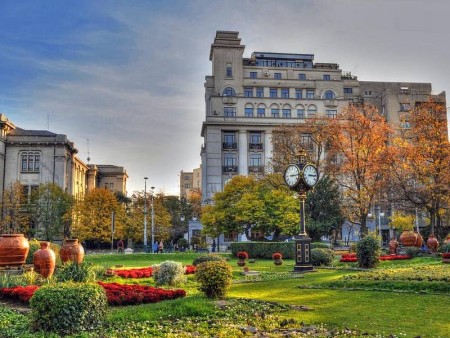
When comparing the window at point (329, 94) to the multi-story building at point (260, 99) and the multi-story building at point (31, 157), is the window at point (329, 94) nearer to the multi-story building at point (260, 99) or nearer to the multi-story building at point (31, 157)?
the multi-story building at point (260, 99)

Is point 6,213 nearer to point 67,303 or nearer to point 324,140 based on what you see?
point 324,140

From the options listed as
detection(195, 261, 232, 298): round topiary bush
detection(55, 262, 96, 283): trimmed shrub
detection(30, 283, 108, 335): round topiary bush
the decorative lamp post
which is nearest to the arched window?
the decorative lamp post

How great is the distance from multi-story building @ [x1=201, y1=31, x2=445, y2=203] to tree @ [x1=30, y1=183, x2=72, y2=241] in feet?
56.9

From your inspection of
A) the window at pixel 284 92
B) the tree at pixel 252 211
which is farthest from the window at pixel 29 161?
the window at pixel 284 92

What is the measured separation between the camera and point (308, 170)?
23.9 m

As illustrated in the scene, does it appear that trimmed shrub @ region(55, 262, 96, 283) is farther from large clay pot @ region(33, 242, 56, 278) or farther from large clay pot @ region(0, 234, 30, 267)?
large clay pot @ region(0, 234, 30, 267)

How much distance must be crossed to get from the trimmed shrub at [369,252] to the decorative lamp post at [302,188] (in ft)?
7.74

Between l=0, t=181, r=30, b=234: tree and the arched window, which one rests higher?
the arched window

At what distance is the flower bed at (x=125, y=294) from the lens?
1268 centimetres

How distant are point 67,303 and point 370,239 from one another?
1661 cm

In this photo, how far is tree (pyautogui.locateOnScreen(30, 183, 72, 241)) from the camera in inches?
2275

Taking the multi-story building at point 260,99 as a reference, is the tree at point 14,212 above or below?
below

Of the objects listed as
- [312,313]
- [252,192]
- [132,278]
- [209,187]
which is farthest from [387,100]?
[312,313]

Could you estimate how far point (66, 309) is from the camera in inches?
348
